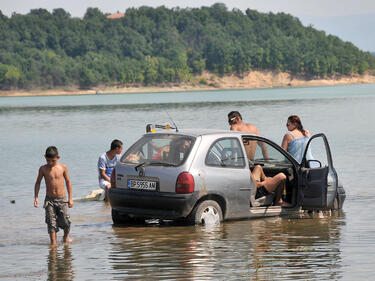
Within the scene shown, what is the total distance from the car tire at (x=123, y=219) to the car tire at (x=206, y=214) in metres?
1.20

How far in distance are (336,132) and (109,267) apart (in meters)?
34.6

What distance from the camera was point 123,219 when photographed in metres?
11.8

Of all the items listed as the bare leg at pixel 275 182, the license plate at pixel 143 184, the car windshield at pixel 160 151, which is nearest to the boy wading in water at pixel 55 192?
the license plate at pixel 143 184

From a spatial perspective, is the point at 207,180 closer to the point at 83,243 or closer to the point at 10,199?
the point at 83,243

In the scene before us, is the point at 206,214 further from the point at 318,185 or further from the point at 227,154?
the point at 318,185

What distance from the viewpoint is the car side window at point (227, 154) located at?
1099 cm

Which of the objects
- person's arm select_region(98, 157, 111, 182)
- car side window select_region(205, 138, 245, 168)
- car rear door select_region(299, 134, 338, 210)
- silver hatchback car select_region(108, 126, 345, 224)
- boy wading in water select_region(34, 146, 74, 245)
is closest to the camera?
boy wading in water select_region(34, 146, 74, 245)

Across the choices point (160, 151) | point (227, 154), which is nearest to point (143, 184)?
point (160, 151)

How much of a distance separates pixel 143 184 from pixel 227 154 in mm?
1198

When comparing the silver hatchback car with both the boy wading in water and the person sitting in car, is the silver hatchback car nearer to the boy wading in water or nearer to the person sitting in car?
the person sitting in car

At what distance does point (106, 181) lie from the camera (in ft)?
44.3

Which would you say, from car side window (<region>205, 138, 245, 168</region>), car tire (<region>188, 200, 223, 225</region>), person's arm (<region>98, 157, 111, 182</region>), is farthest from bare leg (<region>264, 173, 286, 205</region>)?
person's arm (<region>98, 157, 111, 182</region>)

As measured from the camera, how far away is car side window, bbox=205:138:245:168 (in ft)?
36.1

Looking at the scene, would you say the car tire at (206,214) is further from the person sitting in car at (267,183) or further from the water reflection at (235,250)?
the person sitting in car at (267,183)
